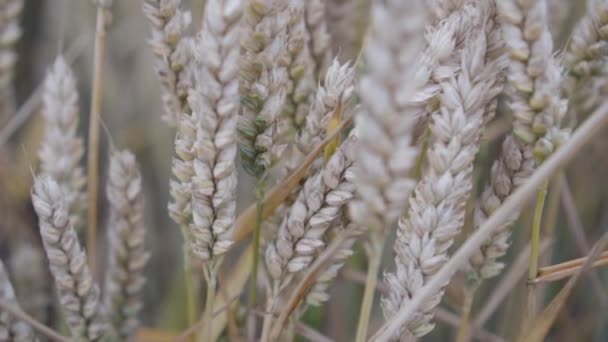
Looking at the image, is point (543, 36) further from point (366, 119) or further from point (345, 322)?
point (345, 322)

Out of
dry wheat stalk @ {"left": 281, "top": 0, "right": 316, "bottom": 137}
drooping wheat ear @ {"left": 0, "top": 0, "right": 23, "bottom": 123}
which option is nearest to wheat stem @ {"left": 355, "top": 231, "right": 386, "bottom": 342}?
dry wheat stalk @ {"left": 281, "top": 0, "right": 316, "bottom": 137}

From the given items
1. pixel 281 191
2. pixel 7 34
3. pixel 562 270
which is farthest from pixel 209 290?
pixel 7 34

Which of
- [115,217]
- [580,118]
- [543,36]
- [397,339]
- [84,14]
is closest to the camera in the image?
[543,36]

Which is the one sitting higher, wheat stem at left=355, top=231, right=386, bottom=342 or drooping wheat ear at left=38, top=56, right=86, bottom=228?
wheat stem at left=355, top=231, right=386, bottom=342

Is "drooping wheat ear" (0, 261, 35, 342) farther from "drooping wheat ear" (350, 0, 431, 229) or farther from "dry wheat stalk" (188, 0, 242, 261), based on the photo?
"drooping wheat ear" (350, 0, 431, 229)

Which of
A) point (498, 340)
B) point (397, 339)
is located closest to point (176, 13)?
point (397, 339)

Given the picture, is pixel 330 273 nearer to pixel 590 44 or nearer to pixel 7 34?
pixel 590 44

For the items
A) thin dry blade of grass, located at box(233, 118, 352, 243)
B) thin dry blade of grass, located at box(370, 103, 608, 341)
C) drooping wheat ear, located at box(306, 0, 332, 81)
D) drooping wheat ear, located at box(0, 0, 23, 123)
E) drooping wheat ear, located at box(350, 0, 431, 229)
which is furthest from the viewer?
drooping wheat ear, located at box(0, 0, 23, 123)
